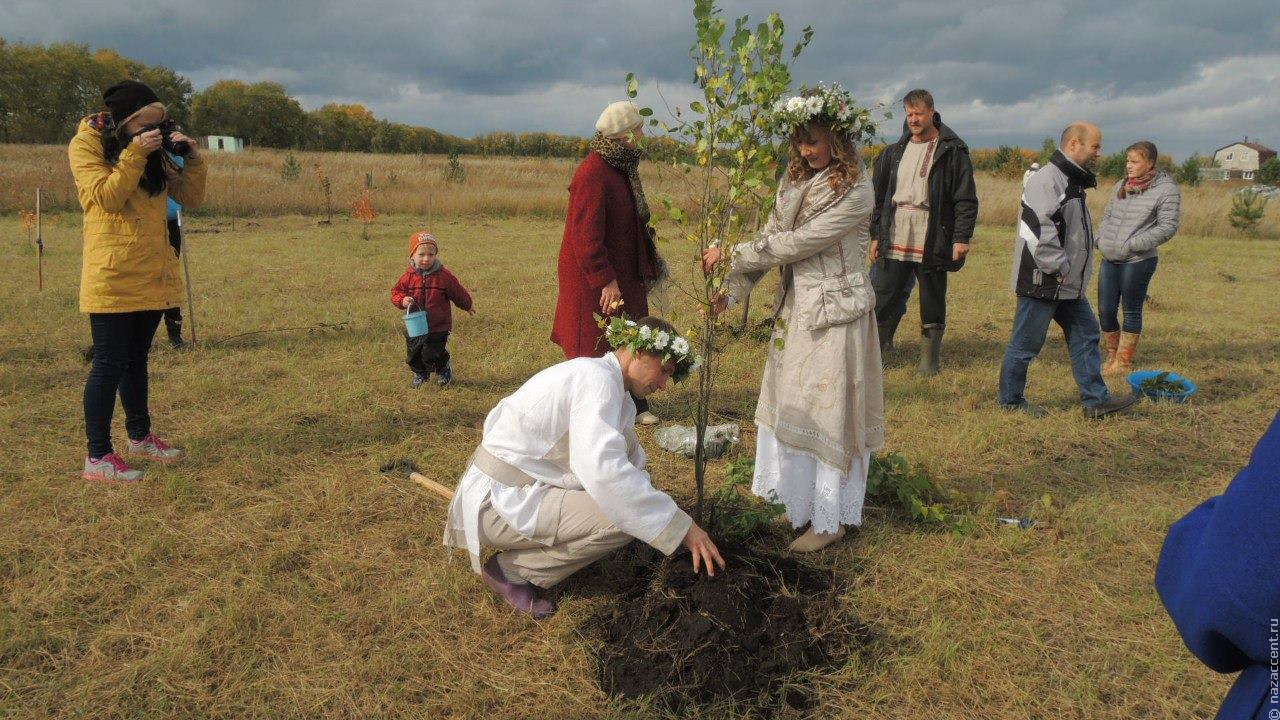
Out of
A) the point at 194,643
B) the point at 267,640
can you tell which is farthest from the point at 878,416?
the point at 194,643

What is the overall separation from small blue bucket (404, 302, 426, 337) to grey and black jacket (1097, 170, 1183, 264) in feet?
18.7

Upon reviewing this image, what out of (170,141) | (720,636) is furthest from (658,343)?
(170,141)

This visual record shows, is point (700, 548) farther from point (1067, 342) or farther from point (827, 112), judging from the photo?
point (1067, 342)

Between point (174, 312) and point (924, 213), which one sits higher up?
point (924, 213)

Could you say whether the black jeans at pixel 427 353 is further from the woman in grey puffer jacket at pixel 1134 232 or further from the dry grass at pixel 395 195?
the dry grass at pixel 395 195

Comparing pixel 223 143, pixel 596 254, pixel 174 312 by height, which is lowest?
pixel 174 312

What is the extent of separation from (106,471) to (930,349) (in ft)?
20.1

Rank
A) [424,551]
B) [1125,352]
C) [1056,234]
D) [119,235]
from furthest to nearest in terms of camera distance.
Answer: [1125,352], [1056,234], [119,235], [424,551]

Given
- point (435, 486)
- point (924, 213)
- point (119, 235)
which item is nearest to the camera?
point (435, 486)

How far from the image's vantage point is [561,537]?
2916mm

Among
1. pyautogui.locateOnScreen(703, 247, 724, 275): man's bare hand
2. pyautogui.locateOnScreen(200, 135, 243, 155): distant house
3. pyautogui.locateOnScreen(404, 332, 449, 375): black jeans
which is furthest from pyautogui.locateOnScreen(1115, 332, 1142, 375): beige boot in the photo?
pyautogui.locateOnScreen(200, 135, 243, 155): distant house

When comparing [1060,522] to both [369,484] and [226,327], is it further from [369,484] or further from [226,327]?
[226,327]

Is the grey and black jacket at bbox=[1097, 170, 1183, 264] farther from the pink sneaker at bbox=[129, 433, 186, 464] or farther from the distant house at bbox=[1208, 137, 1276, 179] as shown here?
the distant house at bbox=[1208, 137, 1276, 179]

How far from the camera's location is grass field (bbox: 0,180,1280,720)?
2.67 meters
